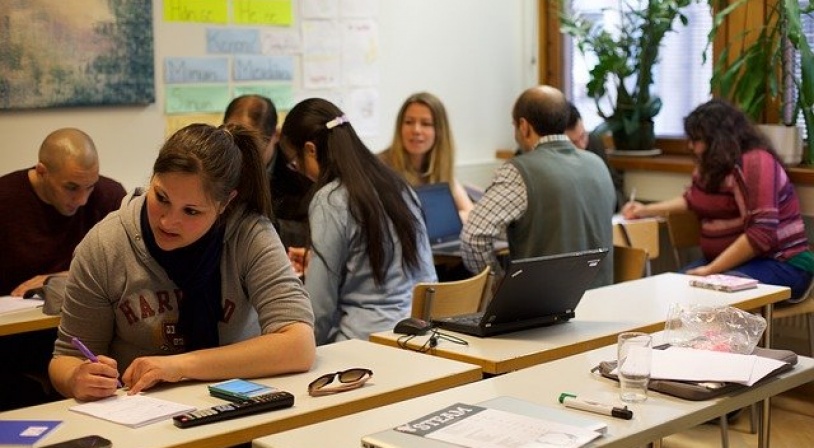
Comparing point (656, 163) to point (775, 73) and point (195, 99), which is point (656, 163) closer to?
point (775, 73)

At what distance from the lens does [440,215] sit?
5.47 metres

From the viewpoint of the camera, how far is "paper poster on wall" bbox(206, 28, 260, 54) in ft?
18.5

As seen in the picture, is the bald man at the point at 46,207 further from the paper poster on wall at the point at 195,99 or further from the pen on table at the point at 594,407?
the pen on table at the point at 594,407

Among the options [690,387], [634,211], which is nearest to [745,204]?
[634,211]

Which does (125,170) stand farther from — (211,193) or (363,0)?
(211,193)

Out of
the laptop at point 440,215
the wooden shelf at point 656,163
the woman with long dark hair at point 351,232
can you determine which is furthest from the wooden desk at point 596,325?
the wooden shelf at point 656,163

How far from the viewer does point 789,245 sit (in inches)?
206

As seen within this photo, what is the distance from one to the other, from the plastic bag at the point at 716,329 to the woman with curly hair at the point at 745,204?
2.17 meters

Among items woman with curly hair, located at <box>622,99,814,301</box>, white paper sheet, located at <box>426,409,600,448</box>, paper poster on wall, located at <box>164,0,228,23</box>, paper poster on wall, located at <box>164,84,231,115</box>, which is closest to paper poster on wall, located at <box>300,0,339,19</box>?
paper poster on wall, located at <box>164,0,228,23</box>

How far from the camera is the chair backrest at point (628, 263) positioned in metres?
4.77

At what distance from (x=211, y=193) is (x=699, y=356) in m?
1.24

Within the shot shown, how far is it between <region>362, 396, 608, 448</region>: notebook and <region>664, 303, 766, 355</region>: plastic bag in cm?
65

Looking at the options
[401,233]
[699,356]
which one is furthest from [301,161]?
[699,356]

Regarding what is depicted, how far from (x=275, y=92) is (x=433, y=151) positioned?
2.86ft
